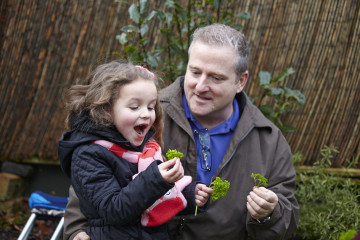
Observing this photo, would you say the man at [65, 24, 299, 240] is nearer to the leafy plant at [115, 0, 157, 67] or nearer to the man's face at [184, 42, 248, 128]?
the man's face at [184, 42, 248, 128]

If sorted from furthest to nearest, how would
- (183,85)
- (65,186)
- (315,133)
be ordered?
(65,186) → (315,133) → (183,85)

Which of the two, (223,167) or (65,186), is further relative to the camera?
(65,186)

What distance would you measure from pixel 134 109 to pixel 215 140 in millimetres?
879

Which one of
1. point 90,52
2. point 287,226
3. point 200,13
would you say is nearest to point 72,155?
point 287,226

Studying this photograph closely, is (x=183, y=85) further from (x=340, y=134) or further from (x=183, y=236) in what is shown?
(x=340, y=134)

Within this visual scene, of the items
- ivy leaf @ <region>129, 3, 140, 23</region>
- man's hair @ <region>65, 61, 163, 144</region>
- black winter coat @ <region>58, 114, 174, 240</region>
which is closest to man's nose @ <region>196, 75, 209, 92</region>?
man's hair @ <region>65, 61, 163, 144</region>

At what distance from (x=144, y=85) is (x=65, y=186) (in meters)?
2.90

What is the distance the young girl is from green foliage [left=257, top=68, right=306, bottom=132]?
4.92 feet

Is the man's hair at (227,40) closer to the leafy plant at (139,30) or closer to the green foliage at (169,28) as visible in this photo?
the green foliage at (169,28)

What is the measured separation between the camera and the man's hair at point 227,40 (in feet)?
8.98

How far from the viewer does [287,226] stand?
2.70 metres

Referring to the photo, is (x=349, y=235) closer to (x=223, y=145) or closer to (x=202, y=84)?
(x=223, y=145)

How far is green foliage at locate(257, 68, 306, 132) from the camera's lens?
11.5ft

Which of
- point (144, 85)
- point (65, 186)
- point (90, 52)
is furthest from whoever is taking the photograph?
point (65, 186)
